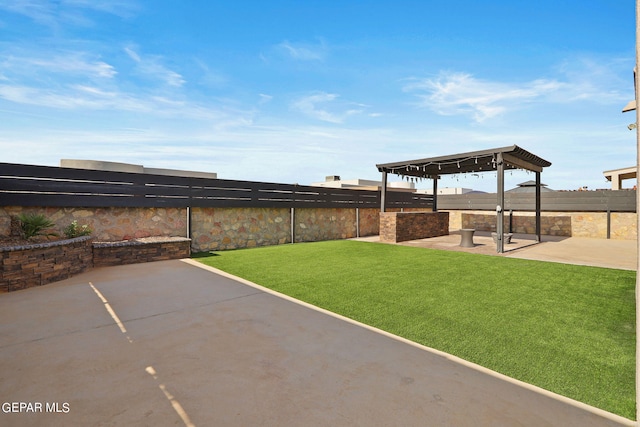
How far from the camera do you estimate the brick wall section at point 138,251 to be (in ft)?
25.4

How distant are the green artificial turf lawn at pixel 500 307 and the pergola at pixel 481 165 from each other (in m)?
3.07

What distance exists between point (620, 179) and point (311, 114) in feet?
68.5

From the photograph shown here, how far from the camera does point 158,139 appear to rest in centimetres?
1394

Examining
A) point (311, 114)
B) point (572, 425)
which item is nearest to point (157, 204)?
point (311, 114)

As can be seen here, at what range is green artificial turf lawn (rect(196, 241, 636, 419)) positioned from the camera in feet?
9.21

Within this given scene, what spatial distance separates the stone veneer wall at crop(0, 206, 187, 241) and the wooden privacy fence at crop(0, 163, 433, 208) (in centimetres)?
25

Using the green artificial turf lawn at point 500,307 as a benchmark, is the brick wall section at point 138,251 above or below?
above

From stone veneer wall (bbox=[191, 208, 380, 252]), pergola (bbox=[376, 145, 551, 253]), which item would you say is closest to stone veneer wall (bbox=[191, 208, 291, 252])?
stone veneer wall (bbox=[191, 208, 380, 252])

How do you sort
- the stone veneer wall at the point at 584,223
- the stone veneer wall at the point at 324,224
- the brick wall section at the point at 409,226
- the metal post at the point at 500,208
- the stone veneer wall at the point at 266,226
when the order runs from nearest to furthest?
the metal post at the point at 500,208 → the stone veneer wall at the point at 266,226 → the brick wall section at the point at 409,226 → the stone veneer wall at the point at 324,224 → the stone veneer wall at the point at 584,223

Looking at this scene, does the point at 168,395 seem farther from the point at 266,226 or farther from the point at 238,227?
the point at 266,226

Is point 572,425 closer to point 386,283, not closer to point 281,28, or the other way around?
point 386,283

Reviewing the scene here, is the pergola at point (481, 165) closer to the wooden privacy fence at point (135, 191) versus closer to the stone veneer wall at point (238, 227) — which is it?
the wooden privacy fence at point (135, 191)

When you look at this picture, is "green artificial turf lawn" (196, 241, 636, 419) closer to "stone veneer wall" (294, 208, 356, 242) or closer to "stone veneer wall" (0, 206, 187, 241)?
"stone veneer wall" (0, 206, 187, 241)

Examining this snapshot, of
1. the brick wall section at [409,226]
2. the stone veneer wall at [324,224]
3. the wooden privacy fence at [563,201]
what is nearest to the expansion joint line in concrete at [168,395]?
the stone veneer wall at [324,224]
